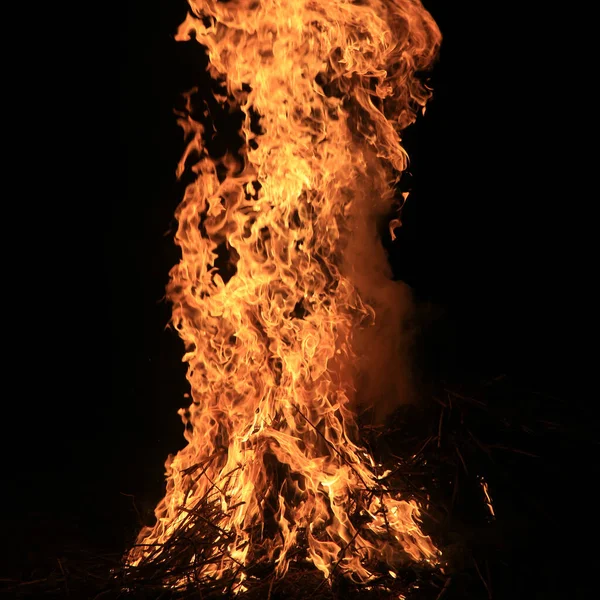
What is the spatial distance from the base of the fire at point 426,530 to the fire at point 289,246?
0.67 feet

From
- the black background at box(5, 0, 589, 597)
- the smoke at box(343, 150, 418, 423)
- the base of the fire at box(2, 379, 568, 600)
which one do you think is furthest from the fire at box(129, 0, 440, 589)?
the black background at box(5, 0, 589, 597)

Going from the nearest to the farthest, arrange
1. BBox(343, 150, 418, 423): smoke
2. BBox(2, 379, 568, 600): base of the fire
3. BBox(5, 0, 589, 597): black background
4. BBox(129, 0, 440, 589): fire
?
1. BBox(2, 379, 568, 600): base of the fire
2. BBox(129, 0, 440, 589): fire
3. BBox(343, 150, 418, 423): smoke
4. BBox(5, 0, 589, 597): black background

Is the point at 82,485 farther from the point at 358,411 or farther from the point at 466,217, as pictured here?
the point at 466,217

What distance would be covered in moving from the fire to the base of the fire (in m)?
0.20

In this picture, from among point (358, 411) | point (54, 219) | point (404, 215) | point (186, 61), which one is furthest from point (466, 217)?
point (54, 219)

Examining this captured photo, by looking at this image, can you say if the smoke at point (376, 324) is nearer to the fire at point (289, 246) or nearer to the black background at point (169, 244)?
the fire at point (289, 246)

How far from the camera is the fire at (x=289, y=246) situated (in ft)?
12.3

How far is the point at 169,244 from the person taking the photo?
5.05 m

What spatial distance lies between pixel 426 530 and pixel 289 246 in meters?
1.76

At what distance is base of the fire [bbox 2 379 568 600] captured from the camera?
310 cm

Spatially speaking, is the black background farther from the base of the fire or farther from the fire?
the base of the fire

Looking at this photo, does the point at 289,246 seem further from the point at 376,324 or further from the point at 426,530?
the point at 426,530

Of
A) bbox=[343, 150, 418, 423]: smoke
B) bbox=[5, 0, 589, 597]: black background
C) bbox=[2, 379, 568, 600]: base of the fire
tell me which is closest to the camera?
bbox=[2, 379, 568, 600]: base of the fire

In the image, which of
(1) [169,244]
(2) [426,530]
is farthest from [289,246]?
(2) [426,530]
